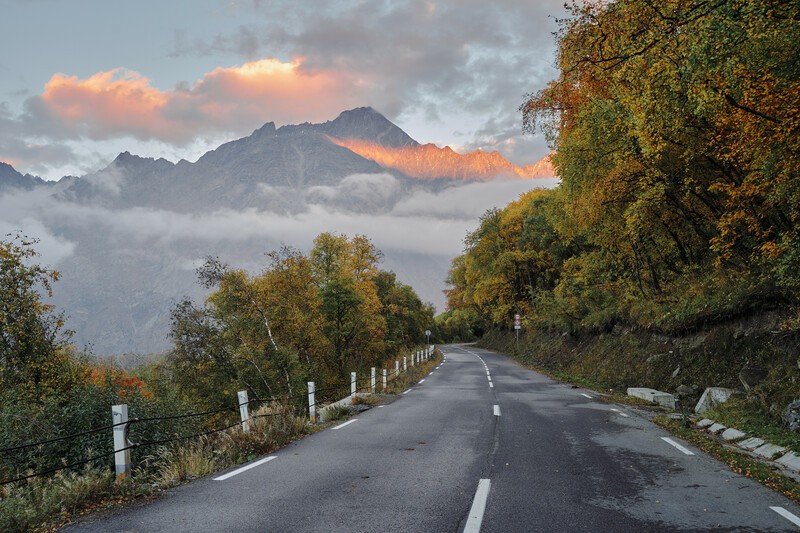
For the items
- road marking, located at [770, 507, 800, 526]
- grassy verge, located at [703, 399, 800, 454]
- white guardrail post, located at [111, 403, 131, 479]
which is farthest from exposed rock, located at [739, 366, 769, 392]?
white guardrail post, located at [111, 403, 131, 479]

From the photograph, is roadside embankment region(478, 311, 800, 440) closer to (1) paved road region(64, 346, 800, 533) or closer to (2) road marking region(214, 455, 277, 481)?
(1) paved road region(64, 346, 800, 533)

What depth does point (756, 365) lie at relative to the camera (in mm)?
11156

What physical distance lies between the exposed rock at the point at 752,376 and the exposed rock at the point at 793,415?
7.45 feet

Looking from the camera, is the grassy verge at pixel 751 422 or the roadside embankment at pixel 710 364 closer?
the grassy verge at pixel 751 422

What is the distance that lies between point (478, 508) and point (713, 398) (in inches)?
342

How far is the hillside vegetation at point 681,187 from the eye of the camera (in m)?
7.55

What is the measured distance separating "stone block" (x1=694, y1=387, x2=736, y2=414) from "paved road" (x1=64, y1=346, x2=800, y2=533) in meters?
2.01

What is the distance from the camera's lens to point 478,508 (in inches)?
192

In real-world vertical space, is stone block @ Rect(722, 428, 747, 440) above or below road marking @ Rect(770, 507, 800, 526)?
below

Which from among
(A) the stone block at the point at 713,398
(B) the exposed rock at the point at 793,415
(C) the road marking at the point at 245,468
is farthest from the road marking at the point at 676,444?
(C) the road marking at the point at 245,468

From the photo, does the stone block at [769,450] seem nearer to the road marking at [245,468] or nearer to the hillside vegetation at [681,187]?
the hillside vegetation at [681,187]

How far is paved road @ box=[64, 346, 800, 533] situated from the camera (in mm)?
4523

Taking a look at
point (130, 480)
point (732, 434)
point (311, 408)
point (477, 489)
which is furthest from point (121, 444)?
point (732, 434)

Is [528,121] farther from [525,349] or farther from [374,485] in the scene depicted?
[525,349]
